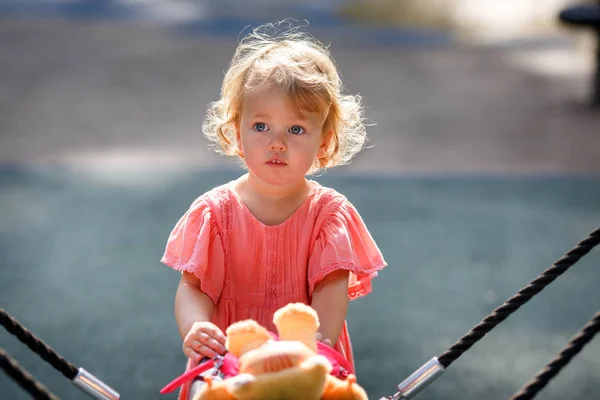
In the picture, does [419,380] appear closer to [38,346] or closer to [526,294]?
[526,294]

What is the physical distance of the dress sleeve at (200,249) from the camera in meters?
1.74

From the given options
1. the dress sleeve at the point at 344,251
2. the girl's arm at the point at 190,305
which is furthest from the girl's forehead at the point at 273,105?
the girl's arm at the point at 190,305

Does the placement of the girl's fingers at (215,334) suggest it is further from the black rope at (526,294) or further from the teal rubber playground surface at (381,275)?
the teal rubber playground surface at (381,275)

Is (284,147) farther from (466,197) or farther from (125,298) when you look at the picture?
(466,197)

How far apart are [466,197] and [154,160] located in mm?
1787

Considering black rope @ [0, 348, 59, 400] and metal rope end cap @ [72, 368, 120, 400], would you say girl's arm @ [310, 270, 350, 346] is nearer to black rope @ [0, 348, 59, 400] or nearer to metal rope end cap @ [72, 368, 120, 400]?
metal rope end cap @ [72, 368, 120, 400]

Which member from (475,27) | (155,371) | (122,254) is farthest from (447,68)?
(155,371)

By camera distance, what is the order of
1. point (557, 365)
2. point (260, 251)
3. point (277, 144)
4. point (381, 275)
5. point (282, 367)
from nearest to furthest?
1. point (282, 367)
2. point (557, 365)
3. point (277, 144)
4. point (260, 251)
5. point (381, 275)

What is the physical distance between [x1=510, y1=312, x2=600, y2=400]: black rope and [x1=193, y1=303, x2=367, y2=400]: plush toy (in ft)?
0.83

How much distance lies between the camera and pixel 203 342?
1539 millimetres

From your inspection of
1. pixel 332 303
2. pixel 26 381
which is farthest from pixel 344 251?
pixel 26 381

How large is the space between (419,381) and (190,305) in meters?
0.43

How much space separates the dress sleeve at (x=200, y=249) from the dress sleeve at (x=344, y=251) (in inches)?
7.0

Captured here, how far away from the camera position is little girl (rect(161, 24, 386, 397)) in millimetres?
1710
